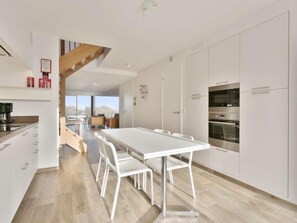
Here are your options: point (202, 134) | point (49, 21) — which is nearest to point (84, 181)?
point (202, 134)

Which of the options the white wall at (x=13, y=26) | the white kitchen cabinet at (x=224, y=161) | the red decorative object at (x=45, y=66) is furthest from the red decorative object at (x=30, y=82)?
the white kitchen cabinet at (x=224, y=161)

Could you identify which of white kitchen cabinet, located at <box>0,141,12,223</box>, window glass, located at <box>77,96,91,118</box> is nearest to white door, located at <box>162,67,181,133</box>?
white kitchen cabinet, located at <box>0,141,12,223</box>

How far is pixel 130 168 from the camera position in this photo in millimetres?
1884

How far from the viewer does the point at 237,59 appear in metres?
2.44

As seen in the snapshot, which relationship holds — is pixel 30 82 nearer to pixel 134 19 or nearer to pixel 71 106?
pixel 134 19

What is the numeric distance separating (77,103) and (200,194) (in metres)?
11.2

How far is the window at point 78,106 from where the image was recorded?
450 inches

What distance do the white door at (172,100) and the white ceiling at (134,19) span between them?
2.34ft

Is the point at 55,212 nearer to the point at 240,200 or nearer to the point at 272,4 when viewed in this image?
the point at 240,200

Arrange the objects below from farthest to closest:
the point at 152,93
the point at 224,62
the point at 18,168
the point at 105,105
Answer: the point at 105,105, the point at 152,93, the point at 224,62, the point at 18,168

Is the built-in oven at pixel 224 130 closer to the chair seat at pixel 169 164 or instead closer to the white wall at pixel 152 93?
the chair seat at pixel 169 164

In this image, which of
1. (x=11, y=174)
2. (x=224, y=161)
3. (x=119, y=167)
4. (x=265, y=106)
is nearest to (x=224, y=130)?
(x=224, y=161)

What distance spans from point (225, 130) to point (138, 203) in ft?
5.60

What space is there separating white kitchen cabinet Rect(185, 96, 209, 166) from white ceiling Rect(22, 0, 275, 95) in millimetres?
1166
